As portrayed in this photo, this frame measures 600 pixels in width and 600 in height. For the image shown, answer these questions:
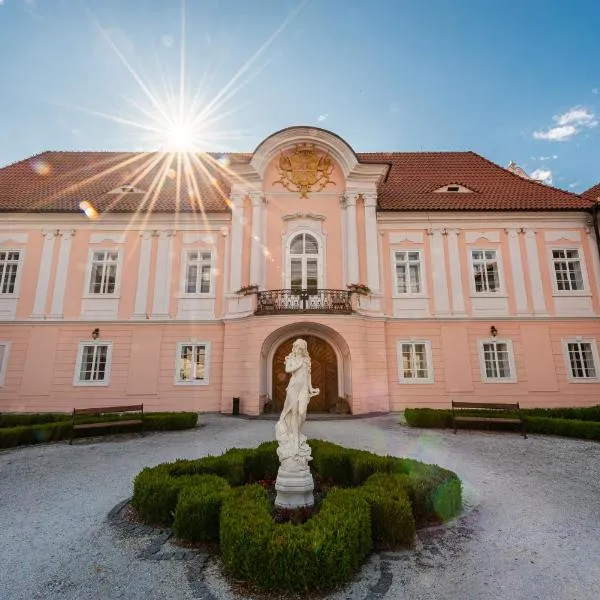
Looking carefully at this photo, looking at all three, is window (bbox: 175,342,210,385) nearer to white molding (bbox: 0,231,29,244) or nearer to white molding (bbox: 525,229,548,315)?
white molding (bbox: 0,231,29,244)

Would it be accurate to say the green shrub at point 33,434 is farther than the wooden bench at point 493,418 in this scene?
No

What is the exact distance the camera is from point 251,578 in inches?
139

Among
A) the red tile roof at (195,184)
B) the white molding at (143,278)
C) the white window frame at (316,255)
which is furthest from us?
the red tile roof at (195,184)

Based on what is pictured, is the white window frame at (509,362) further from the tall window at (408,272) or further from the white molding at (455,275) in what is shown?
the tall window at (408,272)

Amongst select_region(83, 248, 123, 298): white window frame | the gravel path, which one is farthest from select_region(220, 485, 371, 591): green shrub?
select_region(83, 248, 123, 298): white window frame

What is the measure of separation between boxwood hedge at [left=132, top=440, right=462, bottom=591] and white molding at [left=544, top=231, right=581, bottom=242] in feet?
48.9

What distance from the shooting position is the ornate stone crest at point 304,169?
53.9 feet

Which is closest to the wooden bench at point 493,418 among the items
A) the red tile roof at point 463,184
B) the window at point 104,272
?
the red tile roof at point 463,184

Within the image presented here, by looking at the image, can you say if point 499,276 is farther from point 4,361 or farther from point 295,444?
point 4,361

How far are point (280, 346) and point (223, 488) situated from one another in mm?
10397

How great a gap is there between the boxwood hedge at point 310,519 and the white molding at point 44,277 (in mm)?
13568

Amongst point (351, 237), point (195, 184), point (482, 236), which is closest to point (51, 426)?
point (351, 237)

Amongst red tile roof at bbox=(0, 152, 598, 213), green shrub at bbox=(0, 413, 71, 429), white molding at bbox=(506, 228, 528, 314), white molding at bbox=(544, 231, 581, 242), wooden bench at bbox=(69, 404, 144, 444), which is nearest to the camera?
wooden bench at bbox=(69, 404, 144, 444)

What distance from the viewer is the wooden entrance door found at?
594 inches
